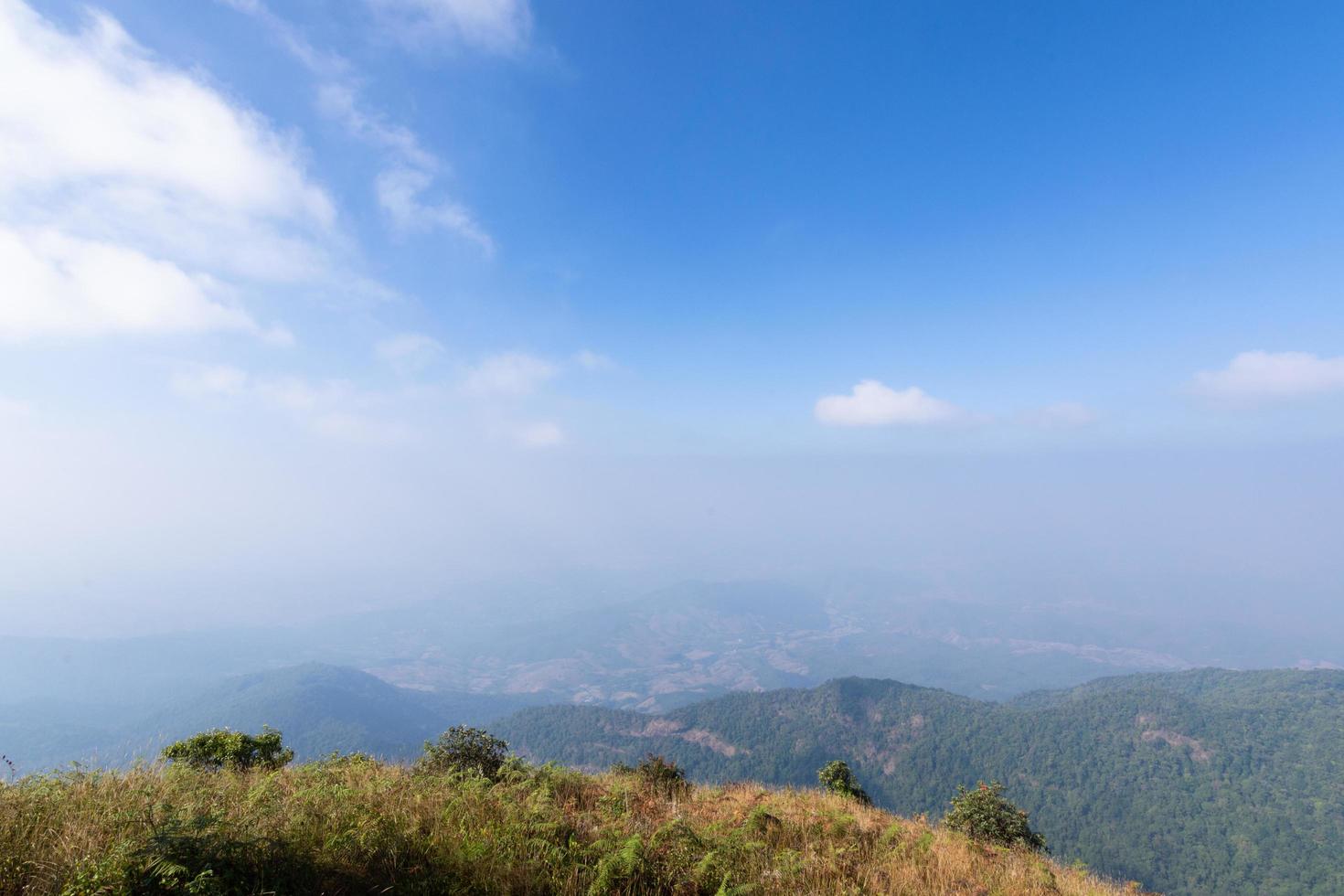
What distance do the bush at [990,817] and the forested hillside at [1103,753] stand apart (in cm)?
10301

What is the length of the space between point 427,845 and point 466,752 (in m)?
9.20

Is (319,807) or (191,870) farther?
(319,807)

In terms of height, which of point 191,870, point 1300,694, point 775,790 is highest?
point 191,870

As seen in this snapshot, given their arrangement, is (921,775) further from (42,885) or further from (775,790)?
(42,885)

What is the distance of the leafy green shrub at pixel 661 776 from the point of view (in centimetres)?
1118

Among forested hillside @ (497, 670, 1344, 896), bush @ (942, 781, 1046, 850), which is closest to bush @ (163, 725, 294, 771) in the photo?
bush @ (942, 781, 1046, 850)

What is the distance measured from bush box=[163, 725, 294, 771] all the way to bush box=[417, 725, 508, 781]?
3459 mm

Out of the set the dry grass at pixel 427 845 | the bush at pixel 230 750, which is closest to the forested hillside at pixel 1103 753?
the dry grass at pixel 427 845

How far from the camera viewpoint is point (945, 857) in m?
7.63

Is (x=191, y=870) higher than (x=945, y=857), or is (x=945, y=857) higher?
(x=191, y=870)

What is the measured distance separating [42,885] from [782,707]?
8071 inches

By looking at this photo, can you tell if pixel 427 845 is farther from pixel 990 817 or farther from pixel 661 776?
pixel 990 817

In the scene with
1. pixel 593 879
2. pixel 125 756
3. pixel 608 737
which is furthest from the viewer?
pixel 608 737

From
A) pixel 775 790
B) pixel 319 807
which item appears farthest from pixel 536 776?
pixel 775 790
